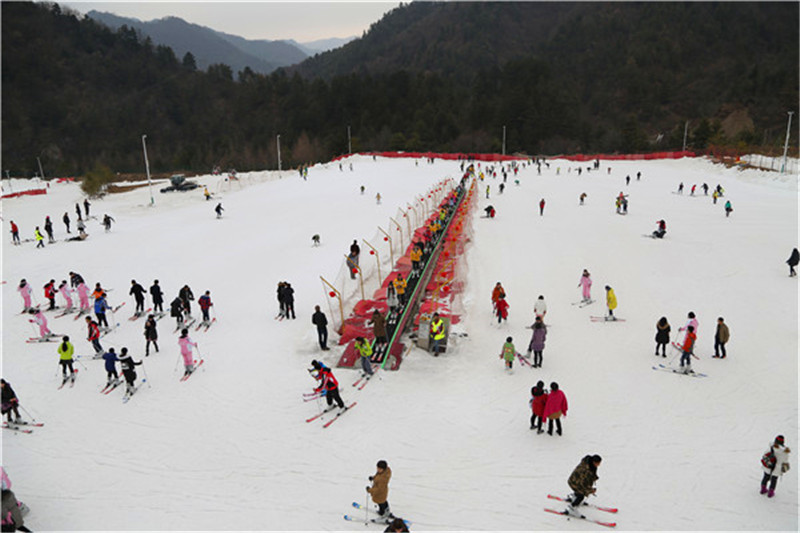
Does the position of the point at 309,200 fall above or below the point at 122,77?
below

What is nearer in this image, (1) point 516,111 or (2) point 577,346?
(2) point 577,346

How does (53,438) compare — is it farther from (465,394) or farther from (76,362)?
(465,394)

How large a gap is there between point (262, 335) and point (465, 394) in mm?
6918

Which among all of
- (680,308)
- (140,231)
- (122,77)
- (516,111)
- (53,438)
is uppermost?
(122,77)

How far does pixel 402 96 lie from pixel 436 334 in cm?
13159

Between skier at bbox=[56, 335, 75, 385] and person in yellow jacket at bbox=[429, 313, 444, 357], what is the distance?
30.4 feet

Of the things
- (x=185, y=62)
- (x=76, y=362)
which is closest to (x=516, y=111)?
(x=76, y=362)

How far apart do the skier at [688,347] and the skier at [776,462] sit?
13.8ft

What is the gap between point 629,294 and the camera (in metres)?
18.1

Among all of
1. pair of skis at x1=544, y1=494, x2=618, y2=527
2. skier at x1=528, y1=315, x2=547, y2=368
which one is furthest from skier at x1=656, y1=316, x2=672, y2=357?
pair of skis at x1=544, y1=494, x2=618, y2=527

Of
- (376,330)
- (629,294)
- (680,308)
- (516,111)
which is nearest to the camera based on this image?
(376,330)

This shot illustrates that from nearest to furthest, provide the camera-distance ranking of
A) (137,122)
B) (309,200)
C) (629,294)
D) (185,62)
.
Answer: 1. (629,294)
2. (309,200)
3. (137,122)
4. (185,62)

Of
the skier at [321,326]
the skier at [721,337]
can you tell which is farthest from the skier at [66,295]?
→ the skier at [721,337]

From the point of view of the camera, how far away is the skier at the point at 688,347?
12.1m
